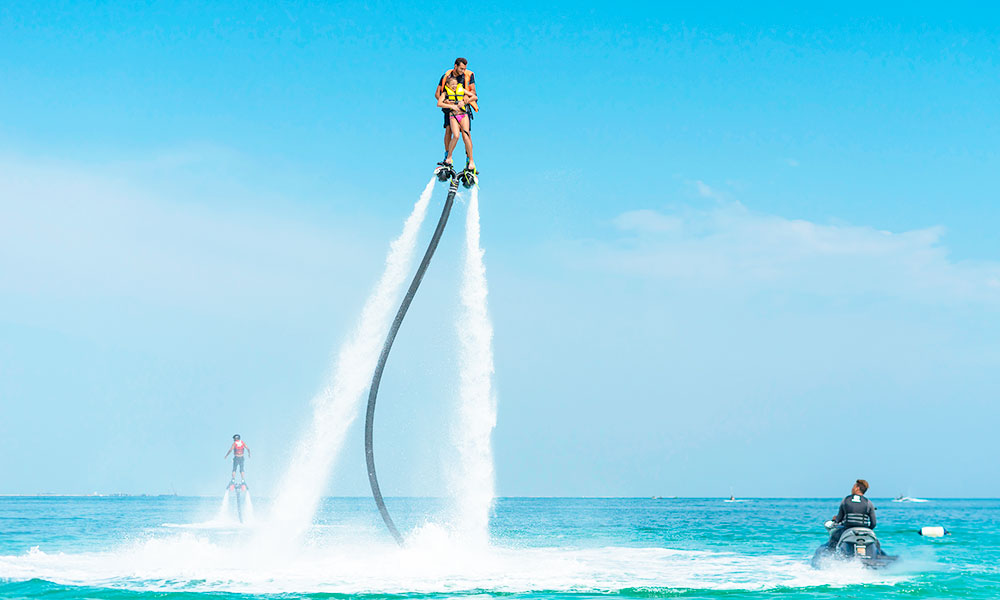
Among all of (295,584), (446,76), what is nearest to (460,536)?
(295,584)

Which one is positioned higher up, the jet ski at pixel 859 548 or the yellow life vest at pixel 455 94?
the yellow life vest at pixel 455 94

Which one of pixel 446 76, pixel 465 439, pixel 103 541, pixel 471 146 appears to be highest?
pixel 446 76

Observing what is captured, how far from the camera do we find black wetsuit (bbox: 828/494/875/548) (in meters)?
20.7

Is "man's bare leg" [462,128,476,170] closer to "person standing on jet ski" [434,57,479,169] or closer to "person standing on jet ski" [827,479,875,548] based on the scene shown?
"person standing on jet ski" [434,57,479,169]

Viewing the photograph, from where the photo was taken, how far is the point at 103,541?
3531 centimetres

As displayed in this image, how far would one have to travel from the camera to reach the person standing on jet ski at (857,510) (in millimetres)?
20703

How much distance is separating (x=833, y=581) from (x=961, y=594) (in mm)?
2485

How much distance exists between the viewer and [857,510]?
20.7 m

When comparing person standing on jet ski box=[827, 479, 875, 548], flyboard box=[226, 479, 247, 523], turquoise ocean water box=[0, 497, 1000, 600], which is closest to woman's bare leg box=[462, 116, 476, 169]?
turquoise ocean water box=[0, 497, 1000, 600]

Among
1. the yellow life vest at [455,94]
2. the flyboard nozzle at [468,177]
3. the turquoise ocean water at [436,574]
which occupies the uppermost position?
the yellow life vest at [455,94]

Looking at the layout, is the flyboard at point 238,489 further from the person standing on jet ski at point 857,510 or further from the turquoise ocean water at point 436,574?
the person standing on jet ski at point 857,510

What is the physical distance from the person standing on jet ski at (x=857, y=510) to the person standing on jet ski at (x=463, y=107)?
11.6m

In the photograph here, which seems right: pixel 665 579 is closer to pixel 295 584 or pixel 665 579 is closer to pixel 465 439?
pixel 465 439

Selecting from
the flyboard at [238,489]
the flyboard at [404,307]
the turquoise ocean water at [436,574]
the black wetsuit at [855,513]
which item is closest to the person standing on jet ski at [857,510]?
the black wetsuit at [855,513]
